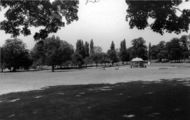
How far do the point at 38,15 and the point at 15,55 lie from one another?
7263 cm

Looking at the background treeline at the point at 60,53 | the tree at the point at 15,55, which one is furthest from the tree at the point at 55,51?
the tree at the point at 15,55

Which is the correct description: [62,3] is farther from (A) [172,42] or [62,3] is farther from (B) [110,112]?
(A) [172,42]

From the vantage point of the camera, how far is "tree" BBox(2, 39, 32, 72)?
86.1 m

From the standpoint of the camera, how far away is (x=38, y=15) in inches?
751

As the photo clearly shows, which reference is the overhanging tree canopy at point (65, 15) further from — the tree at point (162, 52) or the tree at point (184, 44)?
the tree at point (162, 52)

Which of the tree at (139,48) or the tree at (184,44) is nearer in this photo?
the tree at (184,44)

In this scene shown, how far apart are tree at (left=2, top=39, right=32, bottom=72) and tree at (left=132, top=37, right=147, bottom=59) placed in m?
64.0

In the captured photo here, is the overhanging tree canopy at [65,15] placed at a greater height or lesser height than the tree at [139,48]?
lesser

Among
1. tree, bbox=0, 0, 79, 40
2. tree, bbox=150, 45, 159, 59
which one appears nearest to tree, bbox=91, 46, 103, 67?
tree, bbox=150, 45, 159, 59

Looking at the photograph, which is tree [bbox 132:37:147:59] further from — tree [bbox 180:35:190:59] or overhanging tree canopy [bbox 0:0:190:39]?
overhanging tree canopy [bbox 0:0:190:39]

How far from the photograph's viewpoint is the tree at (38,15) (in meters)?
17.9

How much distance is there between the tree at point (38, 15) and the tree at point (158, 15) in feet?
17.0

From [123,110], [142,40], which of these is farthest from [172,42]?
[123,110]

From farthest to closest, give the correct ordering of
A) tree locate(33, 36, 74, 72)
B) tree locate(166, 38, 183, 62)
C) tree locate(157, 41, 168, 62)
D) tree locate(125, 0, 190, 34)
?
tree locate(157, 41, 168, 62) < tree locate(166, 38, 183, 62) < tree locate(33, 36, 74, 72) < tree locate(125, 0, 190, 34)
